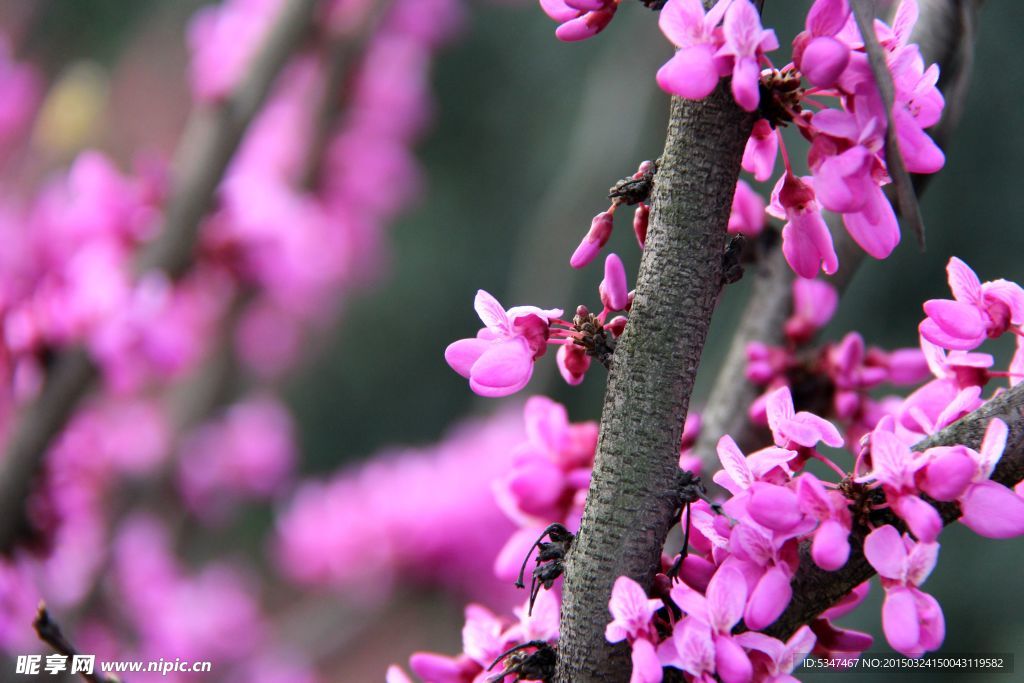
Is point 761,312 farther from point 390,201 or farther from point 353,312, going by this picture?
point 353,312

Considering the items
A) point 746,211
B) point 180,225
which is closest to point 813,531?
point 746,211

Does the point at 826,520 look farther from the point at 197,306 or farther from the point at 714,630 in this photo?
the point at 197,306

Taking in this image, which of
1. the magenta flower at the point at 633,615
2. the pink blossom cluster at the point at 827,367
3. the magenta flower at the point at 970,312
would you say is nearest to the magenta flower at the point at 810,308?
the pink blossom cluster at the point at 827,367

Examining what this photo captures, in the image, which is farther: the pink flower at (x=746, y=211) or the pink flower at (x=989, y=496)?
the pink flower at (x=746, y=211)

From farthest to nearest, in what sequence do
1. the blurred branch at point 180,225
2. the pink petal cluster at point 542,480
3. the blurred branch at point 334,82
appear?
the blurred branch at point 334,82, the blurred branch at point 180,225, the pink petal cluster at point 542,480

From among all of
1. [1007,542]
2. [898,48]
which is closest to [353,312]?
[1007,542]

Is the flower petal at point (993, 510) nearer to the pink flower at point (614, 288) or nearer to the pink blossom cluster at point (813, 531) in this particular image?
the pink blossom cluster at point (813, 531)
